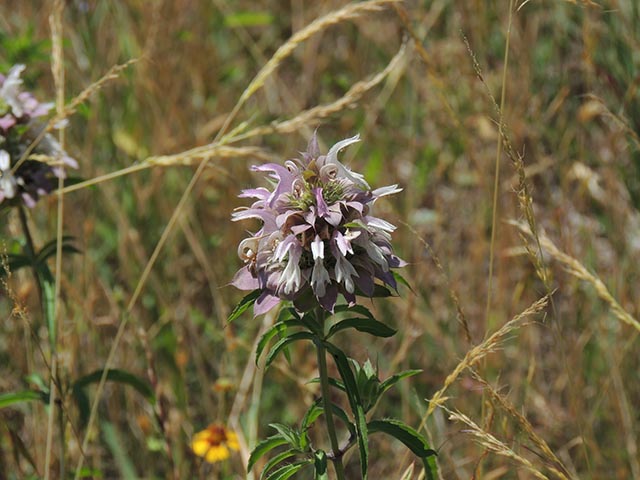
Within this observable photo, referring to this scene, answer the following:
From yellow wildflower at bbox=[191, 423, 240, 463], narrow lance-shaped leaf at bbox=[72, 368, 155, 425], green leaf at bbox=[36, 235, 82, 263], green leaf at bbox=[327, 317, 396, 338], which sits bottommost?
yellow wildflower at bbox=[191, 423, 240, 463]

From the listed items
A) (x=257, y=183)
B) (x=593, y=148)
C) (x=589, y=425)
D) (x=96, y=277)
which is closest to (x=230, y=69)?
(x=257, y=183)

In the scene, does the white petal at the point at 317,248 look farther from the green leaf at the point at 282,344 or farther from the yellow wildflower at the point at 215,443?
the yellow wildflower at the point at 215,443

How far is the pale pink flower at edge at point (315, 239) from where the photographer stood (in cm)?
135

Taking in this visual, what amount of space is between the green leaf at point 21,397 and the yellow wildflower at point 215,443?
1.35 feet

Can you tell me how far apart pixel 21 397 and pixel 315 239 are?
1020 mm

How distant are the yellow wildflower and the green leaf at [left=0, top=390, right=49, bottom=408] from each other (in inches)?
16.2

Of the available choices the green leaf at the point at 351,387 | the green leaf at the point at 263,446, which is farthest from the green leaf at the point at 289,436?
the green leaf at the point at 351,387

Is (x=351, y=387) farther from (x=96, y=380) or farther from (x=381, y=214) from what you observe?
(x=381, y=214)

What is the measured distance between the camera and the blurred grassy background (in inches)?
101

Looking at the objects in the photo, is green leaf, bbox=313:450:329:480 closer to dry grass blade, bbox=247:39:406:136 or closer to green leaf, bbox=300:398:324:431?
green leaf, bbox=300:398:324:431

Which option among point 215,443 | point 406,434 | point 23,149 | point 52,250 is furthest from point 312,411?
point 23,149

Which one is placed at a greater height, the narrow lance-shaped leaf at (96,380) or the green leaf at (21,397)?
the green leaf at (21,397)

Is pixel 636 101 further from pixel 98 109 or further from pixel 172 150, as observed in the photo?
pixel 98 109

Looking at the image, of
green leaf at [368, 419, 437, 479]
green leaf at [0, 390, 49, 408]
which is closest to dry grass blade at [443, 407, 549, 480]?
green leaf at [368, 419, 437, 479]
